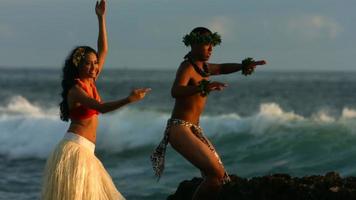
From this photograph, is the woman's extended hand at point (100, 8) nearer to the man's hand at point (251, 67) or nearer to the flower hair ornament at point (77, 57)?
the flower hair ornament at point (77, 57)

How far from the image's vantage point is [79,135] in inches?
257

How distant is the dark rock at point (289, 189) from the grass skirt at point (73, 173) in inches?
48.8

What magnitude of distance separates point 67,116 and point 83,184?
1.81 ft

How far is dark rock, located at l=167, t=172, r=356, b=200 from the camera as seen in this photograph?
23.1 ft

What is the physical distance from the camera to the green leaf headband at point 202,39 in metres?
6.98

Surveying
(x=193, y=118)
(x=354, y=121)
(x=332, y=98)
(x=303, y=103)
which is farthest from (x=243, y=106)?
(x=193, y=118)

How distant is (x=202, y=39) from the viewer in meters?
6.97

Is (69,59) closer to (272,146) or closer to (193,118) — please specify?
(193,118)

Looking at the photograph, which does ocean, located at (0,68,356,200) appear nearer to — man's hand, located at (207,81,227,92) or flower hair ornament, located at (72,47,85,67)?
flower hair ornament, located at (72,47,85,67)

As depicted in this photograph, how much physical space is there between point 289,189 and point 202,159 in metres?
0.87

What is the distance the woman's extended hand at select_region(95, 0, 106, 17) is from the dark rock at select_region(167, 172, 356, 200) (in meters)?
1.76

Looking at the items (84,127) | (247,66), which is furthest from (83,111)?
(247,66)

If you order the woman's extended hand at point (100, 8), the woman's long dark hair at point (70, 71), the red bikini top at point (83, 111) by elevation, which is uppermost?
the woman's extended hand at point (100, 8)

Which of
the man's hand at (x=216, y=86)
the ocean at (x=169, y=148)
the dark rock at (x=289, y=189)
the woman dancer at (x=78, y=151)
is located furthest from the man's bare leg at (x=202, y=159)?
the ocean at (x=169, y=148)
